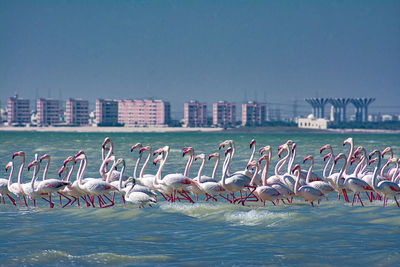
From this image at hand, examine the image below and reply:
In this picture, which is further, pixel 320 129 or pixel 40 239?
pixel 320 129

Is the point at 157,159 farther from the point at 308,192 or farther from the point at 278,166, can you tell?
the point at 308,192

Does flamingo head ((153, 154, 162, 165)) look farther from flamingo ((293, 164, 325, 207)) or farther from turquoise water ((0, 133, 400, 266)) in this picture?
flamingo ((293, 164, 325, 207))

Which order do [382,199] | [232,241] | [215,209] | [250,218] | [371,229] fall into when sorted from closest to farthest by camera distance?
1. [232,241]
2. [371,229]
3. [250,218]
4. [215,209]
5. [382,199]

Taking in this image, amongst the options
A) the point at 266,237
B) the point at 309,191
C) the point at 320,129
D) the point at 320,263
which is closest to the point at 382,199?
the point at 309,191

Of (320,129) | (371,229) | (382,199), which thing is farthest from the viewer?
(320,129)

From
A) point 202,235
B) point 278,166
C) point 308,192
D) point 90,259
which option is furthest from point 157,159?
point 90,259

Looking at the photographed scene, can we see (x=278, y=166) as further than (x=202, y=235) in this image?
Yes

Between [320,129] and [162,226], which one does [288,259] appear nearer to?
[162,226]

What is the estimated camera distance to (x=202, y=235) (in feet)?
36.8

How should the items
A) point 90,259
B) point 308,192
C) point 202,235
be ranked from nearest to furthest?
point 90,259
point 202,235
point 308,192

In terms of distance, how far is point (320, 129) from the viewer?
190m

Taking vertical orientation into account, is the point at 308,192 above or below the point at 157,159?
below

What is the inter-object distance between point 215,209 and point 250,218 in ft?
4.35

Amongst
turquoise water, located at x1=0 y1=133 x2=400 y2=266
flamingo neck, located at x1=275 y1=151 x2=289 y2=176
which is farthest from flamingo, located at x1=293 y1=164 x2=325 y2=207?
flamingo neck, located at x1=275 y1=151 x2=289 y2=176
